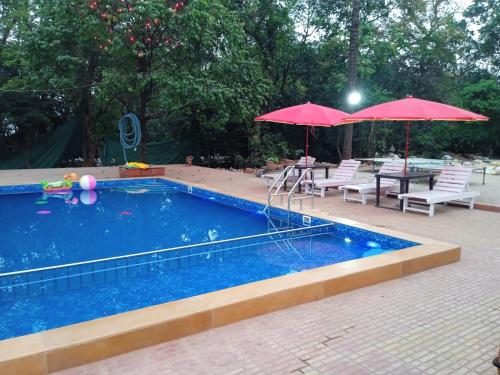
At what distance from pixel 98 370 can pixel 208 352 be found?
Result: 2.25ft

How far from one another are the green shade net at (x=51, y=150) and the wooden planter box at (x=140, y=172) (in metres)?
4.56

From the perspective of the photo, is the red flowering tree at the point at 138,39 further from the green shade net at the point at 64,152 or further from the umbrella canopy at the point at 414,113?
the umbrella canopy at the point at 414,113

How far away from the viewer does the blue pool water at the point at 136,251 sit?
13.6 feet

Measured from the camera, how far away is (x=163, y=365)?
2.66 m

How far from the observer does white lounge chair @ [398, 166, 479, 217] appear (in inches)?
285

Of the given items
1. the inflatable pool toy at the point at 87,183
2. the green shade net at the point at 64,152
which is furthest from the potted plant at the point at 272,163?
the inflatable pool toy at the point at 87,183

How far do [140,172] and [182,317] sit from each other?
386 inches

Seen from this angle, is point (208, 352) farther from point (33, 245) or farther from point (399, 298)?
point (33, 245)

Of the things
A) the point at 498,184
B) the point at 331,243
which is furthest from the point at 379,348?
the point at 498,184

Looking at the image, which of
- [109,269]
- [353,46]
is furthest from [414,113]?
[353,46]

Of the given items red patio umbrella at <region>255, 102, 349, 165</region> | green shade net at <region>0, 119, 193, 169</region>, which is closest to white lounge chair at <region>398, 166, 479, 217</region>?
red patio umbrella at <region>255, 102, 349, 165</region>

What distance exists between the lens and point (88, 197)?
1000 centimetres

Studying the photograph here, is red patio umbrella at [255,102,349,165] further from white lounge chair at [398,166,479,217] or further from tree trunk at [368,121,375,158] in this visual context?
tree trunk at [368,121,375,158]

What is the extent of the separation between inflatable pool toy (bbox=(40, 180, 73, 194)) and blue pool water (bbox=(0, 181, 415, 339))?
908mm
